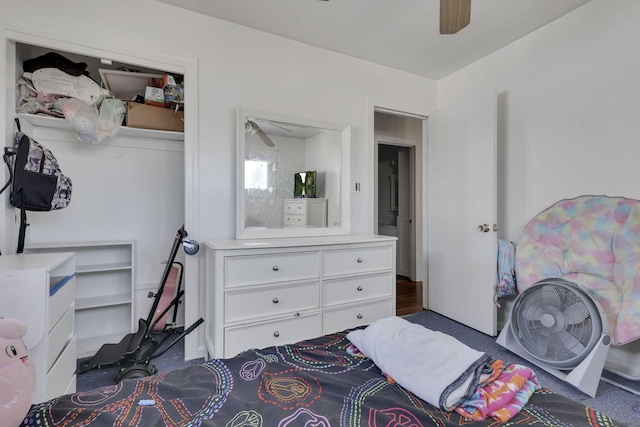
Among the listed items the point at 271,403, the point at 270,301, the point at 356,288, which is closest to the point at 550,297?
the point at 356,288

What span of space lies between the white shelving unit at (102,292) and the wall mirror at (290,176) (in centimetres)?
100

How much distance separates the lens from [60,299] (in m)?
1.41

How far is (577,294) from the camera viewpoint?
1.77 meters

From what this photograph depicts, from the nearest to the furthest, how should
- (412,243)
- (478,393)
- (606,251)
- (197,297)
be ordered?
(478,393) → (606,251) → (197,297) → (412,243)

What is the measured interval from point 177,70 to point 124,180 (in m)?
1.00

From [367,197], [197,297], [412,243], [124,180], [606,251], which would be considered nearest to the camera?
[606,251]

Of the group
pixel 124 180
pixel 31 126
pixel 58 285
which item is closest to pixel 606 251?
pixel 58 285

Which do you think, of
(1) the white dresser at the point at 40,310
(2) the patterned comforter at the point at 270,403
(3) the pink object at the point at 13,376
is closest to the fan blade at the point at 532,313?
(2) the patterned comforter at the point at 270,403

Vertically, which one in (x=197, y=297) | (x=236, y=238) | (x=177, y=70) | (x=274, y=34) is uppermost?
(x=274, y=34)

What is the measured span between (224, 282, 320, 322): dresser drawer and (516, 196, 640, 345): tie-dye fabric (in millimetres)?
1657

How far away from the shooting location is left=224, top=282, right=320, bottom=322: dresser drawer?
1.90 metres

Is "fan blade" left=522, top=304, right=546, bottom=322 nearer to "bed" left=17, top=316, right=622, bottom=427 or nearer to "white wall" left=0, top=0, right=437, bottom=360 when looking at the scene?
"bed" left=17, top=316, right=622, bottom=427

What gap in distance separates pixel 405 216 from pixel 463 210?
1966 millimetres

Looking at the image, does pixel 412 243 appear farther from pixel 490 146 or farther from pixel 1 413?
pixel 1 413
